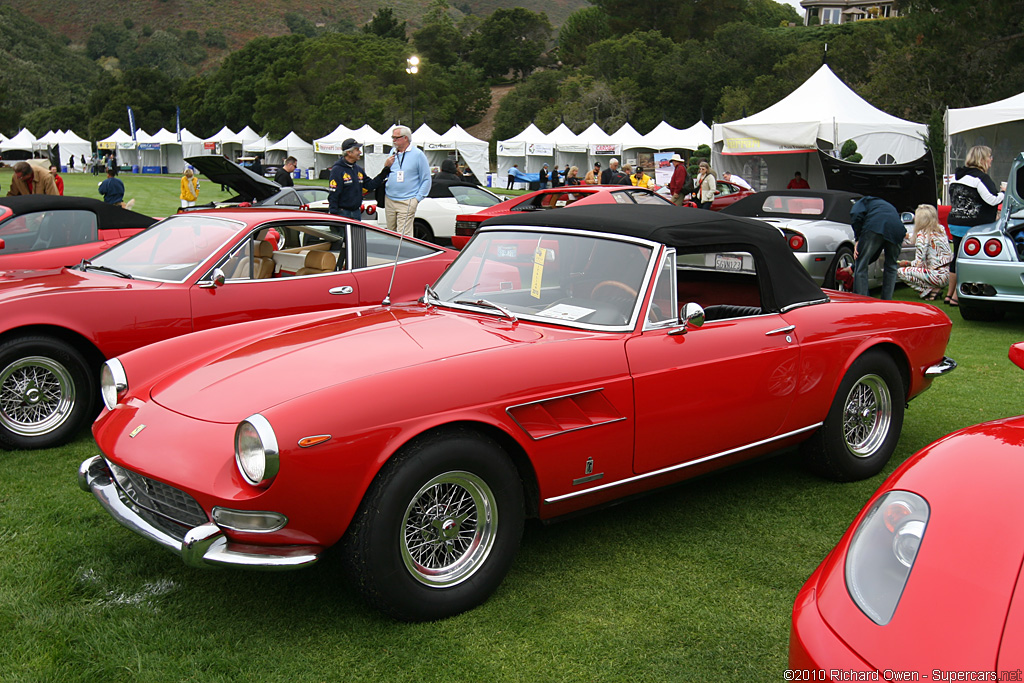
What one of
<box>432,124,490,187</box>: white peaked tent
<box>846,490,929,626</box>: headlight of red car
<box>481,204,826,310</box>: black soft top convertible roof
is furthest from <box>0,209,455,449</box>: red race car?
<box>432,124,490,187</box>: white peaked tent

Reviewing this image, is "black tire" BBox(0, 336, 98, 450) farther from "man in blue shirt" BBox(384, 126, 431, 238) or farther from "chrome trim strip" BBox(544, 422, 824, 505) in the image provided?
"man in blue shirt" BBox(384, 126, 431, 238)

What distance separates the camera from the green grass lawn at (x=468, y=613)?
272cm

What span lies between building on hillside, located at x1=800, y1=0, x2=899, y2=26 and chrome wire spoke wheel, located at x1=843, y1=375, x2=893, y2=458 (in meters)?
134

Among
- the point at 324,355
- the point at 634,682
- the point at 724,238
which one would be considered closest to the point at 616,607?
the point at 634,682

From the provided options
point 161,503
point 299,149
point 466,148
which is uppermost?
point 299,149

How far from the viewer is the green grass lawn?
8.92 ft

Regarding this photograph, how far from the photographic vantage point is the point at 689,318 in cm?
356

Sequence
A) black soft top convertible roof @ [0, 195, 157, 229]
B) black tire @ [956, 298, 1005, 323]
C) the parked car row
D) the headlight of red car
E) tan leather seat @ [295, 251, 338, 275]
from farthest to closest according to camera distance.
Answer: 1. black tire @ [956, 298, 1005, 323]
2. black soft top convertible roof @ [0, 195, 157, 229]
3. tan leather seat @ [295, 251, 338, 275]
4. the parked car row
5. the headlight of red car

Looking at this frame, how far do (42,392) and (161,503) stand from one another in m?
2.43

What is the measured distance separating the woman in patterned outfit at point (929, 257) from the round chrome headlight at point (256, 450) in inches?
397

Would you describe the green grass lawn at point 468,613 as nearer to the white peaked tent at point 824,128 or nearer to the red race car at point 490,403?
the red race car at point 490,403

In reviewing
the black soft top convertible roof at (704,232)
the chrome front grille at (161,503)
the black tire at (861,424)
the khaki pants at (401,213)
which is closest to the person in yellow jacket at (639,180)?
the khaki pants at (401,213)

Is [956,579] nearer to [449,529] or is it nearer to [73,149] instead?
[449,529]

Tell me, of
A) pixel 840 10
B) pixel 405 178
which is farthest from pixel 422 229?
pixel 840 10
